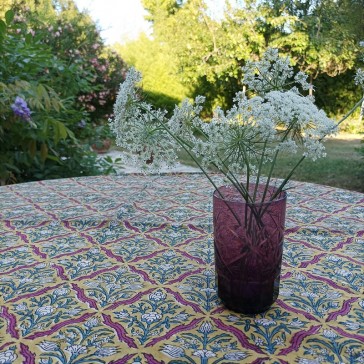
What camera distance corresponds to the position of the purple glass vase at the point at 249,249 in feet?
2.17

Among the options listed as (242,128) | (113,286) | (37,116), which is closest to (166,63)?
(37,116)

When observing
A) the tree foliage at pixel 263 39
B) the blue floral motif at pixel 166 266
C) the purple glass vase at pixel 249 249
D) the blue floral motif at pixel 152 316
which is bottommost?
the blue floral motif at pixel 152 316

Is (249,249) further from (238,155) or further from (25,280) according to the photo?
(25,280)

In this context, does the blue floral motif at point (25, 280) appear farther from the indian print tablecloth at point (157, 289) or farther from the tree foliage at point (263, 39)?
the tree foliage at point (263, 39)

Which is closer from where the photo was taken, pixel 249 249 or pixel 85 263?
pixel 249 249

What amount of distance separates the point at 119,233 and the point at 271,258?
1.81ft

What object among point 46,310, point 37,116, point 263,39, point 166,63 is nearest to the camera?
point 46,310

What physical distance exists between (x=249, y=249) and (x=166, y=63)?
9.22 meters

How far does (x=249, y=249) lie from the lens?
667mm

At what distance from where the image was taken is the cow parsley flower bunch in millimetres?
577

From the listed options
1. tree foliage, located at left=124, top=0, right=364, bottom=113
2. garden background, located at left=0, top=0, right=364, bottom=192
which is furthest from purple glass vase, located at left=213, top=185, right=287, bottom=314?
tree foliage, located at left=124, top=0, right=364, bottom=113

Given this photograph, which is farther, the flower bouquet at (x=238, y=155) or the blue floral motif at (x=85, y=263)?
the blue floral motif at (x=85, y=263)

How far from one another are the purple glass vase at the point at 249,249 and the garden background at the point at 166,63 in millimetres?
1350

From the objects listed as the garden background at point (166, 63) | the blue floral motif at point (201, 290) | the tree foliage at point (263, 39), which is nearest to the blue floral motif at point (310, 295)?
the blue floral motif at point (201, 290)
